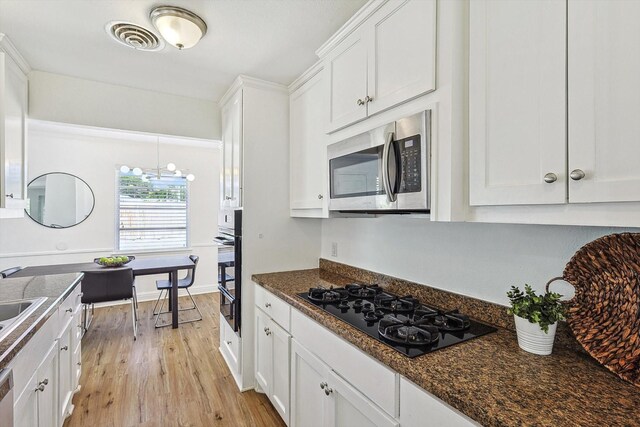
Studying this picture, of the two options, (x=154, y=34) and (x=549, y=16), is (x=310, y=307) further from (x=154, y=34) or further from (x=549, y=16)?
(x=154, y=34)

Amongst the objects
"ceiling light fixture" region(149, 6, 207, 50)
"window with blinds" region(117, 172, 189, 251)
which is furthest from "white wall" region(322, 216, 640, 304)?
"window with blinds" region(117, 172, 189, 251)

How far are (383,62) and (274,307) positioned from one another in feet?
5.16

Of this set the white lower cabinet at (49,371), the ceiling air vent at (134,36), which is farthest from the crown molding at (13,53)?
the white lower cabinet at (49,371)

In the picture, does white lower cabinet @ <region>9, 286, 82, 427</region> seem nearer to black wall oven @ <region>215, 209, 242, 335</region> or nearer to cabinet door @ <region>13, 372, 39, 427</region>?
cabinet door @ <region>13, 372, 39, 427</region>

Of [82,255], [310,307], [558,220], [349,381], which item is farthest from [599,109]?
[82,255]

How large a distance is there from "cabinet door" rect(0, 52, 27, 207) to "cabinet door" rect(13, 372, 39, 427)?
4.00ft

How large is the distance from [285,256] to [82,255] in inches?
142

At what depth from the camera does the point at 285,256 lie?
258 centimetres

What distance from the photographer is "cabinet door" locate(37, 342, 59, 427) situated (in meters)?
1.46

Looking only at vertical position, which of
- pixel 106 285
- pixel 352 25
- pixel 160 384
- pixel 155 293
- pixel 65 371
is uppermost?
pixel 352 25

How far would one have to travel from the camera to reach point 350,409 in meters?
1.31

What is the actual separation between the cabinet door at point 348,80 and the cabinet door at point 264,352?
1394 millimetres

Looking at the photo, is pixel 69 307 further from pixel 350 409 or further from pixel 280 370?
pixel 350 409

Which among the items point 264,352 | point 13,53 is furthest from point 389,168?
point 13,53
